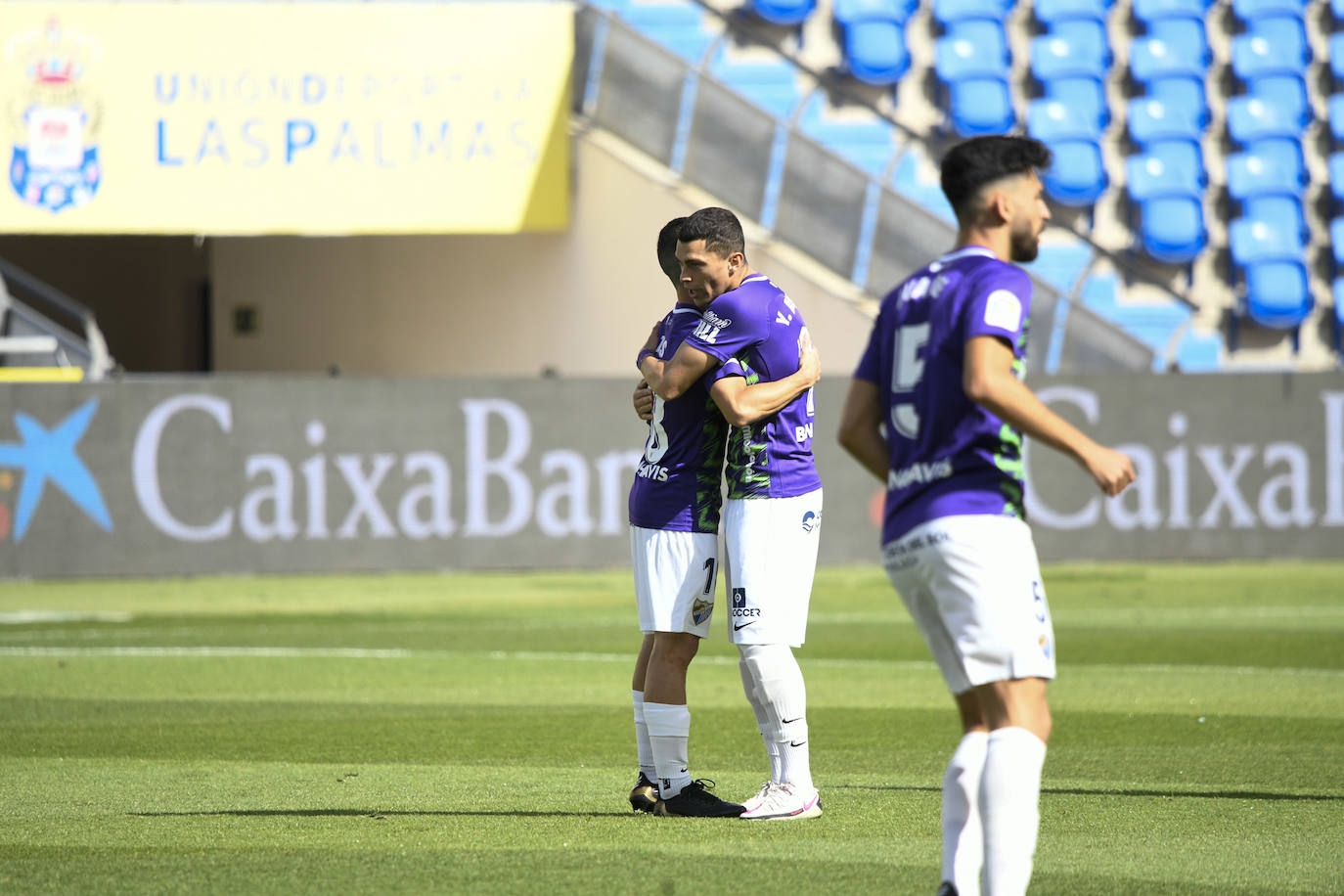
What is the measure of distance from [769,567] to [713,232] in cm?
114

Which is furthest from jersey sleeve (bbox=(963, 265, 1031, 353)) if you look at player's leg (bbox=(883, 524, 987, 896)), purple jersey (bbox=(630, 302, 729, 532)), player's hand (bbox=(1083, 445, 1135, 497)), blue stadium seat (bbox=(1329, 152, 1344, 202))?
blue stadium seat (bbox=(1329, 152, 1344, 202))

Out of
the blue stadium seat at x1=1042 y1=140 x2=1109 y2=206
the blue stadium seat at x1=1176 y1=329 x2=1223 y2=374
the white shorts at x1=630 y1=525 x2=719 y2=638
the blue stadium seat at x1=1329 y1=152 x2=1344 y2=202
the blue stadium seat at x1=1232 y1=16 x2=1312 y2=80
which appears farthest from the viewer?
the blue stadium seat at x1=1232 y1=16 x2=1312 y2=80

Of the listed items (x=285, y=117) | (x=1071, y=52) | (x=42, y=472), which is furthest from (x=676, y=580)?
(x=1071, y=52)

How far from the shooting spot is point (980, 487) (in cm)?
401

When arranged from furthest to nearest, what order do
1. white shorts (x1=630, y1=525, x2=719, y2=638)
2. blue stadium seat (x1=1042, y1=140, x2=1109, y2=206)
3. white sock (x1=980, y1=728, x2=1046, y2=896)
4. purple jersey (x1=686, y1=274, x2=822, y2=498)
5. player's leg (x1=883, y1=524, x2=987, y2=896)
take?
blue stadium seat (x1=1042, y1=140, x2=1109, y2=206), white shorts (x1=630, y1=525, x2=719, y2=638), purple jersey (x1=686, y1=274, x2=822, y2=498), player's leg (x1=883, y1=524, x2=987, y2=896), white sock (x1=980, y1=728, x2=1046, y2=896)

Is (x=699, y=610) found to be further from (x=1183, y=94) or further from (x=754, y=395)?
(x=1183, y=94)

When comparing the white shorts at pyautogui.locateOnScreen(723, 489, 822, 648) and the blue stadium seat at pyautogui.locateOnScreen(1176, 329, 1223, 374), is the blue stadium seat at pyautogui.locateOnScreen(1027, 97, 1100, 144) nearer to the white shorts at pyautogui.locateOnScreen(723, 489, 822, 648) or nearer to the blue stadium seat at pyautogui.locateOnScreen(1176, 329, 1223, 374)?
the blue stadium seat at pyautogui.locateOnScreen(1176, 329, 1223, 374)

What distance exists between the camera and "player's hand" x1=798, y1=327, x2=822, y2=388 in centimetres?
568

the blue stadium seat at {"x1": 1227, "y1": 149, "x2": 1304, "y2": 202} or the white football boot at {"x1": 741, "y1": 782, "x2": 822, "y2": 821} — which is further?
the blue stadium seat at {"x1": 1227, "y1": 149, "x2": 1304, "y2": 202}

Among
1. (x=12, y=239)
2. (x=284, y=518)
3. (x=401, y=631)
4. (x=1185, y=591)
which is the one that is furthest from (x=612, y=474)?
(x=12, y=239)

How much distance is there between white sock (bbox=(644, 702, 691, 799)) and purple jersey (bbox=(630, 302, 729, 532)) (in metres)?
0.62

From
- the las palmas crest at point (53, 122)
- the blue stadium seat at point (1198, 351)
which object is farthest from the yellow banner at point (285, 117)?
the blue stadium seat at point (1198, 351)

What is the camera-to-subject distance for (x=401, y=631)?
42.5 ft

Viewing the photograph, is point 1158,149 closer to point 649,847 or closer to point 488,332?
point 488,332
